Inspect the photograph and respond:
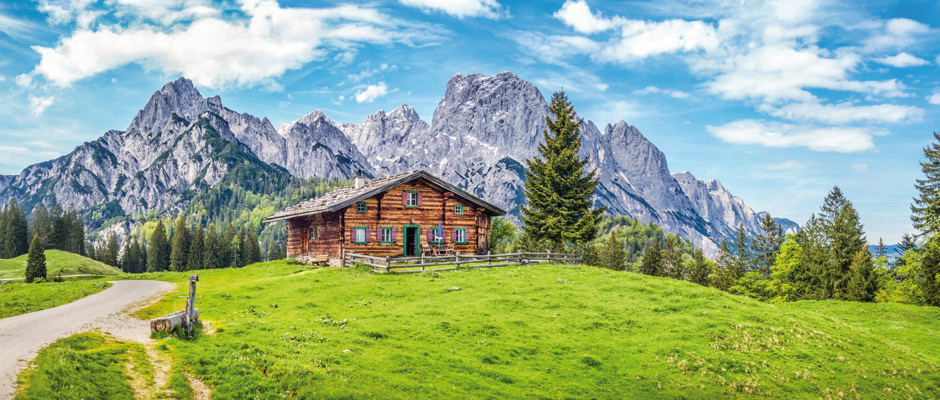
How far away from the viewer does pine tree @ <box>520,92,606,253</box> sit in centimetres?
4516

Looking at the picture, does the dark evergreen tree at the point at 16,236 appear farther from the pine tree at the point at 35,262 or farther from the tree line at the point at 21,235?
the pine tree at the point at 35,262

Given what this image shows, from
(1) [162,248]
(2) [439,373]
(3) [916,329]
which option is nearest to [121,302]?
(2) [439,373]

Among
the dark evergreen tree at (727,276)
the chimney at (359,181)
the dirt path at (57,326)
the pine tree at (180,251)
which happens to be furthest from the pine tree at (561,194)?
the pine tree at (180,251)

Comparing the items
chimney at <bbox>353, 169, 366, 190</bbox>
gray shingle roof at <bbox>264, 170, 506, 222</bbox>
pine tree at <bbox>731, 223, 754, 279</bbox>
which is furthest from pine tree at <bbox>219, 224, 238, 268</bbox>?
pine tree at <bbox>731, 223, 754, 279</bbox>

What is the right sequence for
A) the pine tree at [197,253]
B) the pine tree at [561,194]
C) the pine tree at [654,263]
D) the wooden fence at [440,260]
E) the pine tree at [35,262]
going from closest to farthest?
1. the wooden fence at [440,260]
2. the pine tree at [561,194]
3. the pine tree at [35,262]
4. the pine tree at [654,263]
5. the pine tree at [197,253]

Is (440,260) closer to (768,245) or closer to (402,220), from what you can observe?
(402,220)

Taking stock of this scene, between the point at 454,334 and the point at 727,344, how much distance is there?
10678mm

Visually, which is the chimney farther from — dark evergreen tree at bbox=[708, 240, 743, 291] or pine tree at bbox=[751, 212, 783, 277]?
dark evergreen tree at bbox=[708, 240, 743, 291]

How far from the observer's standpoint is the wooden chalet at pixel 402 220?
40.4 m

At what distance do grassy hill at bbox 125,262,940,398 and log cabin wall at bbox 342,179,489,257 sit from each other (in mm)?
12558

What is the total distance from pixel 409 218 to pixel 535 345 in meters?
25.8

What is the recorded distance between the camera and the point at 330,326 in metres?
18.5

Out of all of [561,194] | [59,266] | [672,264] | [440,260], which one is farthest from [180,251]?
[672,264]

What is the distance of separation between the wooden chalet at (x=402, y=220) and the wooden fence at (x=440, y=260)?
2.48 metres
